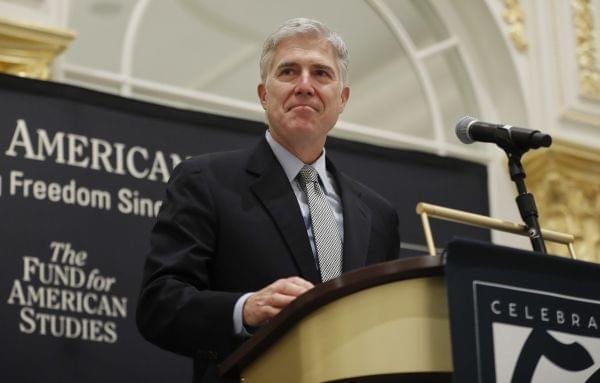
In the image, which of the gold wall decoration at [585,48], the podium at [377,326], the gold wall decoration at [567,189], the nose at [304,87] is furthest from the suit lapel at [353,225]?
the gold wall decoration at [585,48]

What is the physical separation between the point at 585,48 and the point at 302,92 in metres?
4.79

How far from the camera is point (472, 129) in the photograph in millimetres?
3232

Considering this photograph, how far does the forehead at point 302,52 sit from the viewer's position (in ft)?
11.3

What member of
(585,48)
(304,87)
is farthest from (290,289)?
(585,48)

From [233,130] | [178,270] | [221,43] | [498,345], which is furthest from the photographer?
[221,43]

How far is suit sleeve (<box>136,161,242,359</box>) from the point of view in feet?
9.61

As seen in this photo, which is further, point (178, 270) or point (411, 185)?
point (411, 185)

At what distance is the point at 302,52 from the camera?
3.45 m

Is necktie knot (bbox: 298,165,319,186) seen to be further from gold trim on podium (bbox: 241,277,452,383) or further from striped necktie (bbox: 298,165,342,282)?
gold trim on podium (bbox: 241,277,452,383)

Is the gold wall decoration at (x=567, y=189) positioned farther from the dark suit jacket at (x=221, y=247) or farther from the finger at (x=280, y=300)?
the finger at (x=280, y=300)

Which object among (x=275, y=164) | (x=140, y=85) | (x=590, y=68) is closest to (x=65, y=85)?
(x=140, y=85)

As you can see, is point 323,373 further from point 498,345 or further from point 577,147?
point 577,147

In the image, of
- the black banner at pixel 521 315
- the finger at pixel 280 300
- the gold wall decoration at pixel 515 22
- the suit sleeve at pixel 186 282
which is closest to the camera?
the black banner at pixel 521 315

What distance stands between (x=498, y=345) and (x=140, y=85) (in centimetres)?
416
